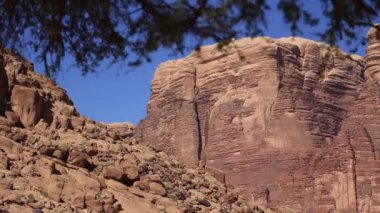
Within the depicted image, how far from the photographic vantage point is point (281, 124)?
9975 cm

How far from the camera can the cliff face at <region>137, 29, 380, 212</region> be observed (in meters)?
91.6

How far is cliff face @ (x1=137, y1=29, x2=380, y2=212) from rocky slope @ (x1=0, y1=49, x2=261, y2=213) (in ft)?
215

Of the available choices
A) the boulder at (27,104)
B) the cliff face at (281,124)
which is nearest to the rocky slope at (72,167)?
the boulder at (27,104)

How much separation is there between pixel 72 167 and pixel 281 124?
81109 mm

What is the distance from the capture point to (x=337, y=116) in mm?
102000

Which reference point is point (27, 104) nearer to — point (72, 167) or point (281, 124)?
point (72, 167)

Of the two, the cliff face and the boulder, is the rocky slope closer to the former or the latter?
the boulder

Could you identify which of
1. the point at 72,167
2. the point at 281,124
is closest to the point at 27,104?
the point at 72,167

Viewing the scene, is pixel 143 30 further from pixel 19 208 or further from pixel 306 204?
pixel 306 204

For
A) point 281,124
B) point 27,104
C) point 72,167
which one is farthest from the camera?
point 281,124

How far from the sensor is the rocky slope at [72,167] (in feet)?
57.8

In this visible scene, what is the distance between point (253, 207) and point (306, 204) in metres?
65.0

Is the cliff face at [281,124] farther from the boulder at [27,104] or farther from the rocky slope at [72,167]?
the boulder at [27,104]

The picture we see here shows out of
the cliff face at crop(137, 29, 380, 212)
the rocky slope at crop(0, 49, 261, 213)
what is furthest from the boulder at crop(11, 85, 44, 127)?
the cliff face at crop(137, 29, 380, 212)
